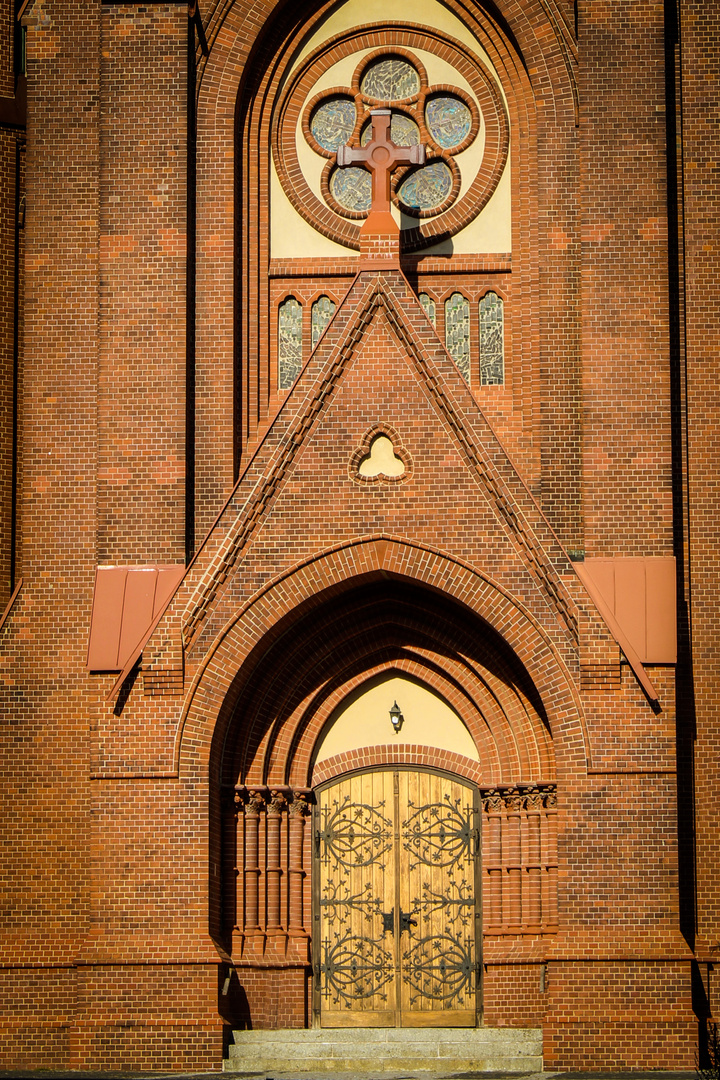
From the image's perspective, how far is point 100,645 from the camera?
18.9 m

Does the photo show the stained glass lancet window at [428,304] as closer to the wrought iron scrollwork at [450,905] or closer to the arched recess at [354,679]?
the arched recess at [354,679]

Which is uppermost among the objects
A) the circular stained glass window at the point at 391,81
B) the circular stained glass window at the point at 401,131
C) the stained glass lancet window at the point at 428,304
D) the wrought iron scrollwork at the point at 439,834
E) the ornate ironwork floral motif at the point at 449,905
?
the circular stained glass window at the point at 391,81

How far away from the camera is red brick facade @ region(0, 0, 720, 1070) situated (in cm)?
1831

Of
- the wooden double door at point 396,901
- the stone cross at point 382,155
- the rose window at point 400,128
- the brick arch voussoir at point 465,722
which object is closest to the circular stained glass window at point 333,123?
the rose window at point 400,128

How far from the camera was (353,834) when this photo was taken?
19.6m

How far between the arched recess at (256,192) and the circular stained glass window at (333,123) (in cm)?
51

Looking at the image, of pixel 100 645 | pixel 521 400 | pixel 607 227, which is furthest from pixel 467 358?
pixel 100 645

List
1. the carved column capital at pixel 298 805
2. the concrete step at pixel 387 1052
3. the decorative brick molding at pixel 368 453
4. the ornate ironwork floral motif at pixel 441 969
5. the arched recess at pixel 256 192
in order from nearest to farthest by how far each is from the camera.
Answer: the concrete step at pixel 387 1052
the decorative brick molding at pixel 368 453
the ornate ironwork floral motif at pixel 441 969
the carved column capital at pixel 298 805
the arched recess at pixel 256 192

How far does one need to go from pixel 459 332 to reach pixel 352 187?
2037 millimetres

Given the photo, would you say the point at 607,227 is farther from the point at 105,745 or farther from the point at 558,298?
the point at 105,745

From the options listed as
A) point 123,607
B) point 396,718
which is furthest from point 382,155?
point 396,718

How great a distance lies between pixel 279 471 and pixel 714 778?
5213 millimetres

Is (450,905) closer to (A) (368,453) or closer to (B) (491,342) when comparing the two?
(A) (368,453)

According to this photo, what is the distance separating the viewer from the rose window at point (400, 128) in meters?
20.9
